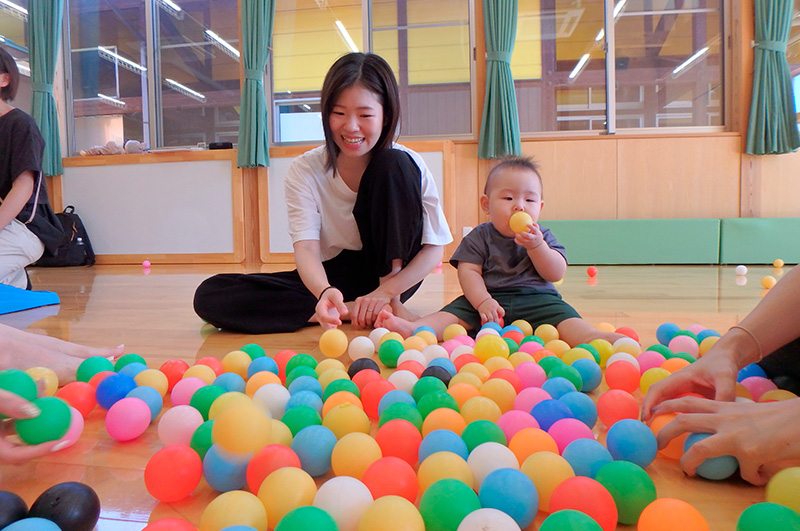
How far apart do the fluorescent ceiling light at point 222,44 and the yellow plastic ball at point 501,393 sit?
4.63 meters

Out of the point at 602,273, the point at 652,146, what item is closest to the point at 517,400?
the point at 602,273

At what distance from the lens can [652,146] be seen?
13.4 ft

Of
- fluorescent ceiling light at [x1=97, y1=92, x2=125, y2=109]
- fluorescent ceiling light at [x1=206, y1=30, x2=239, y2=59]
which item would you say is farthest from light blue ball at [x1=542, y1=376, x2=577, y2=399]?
fluorescent ceiling light at [x1=97, y1=92, x2=125, y2=109]

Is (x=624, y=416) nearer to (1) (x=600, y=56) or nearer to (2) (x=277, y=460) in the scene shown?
(2) (x=277, y=460)

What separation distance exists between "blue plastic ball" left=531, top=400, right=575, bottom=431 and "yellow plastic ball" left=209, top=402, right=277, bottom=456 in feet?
1.28

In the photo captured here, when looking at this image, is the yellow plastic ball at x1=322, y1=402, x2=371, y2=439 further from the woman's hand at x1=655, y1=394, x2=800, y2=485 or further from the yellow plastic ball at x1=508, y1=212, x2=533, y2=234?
the yellow plastic ball at x1=508, y1=212, x2=533, y2=234

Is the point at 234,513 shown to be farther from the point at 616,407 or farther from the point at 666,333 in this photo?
the point at 666,333

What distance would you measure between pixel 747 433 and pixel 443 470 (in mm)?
328

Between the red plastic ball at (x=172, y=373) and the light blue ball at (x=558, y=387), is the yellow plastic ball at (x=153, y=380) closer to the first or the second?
the red plastic ball at (x=172, y=373)

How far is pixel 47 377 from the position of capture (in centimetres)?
95

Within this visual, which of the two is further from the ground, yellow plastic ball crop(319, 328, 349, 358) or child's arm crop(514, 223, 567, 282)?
child's arm crop(514, 223, 567, 282)

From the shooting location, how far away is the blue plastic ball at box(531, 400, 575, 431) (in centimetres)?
77

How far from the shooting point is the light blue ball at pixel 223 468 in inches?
25.1

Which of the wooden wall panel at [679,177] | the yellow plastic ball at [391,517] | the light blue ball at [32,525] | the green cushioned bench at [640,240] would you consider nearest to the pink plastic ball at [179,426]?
the light blue ball at [32,525]
